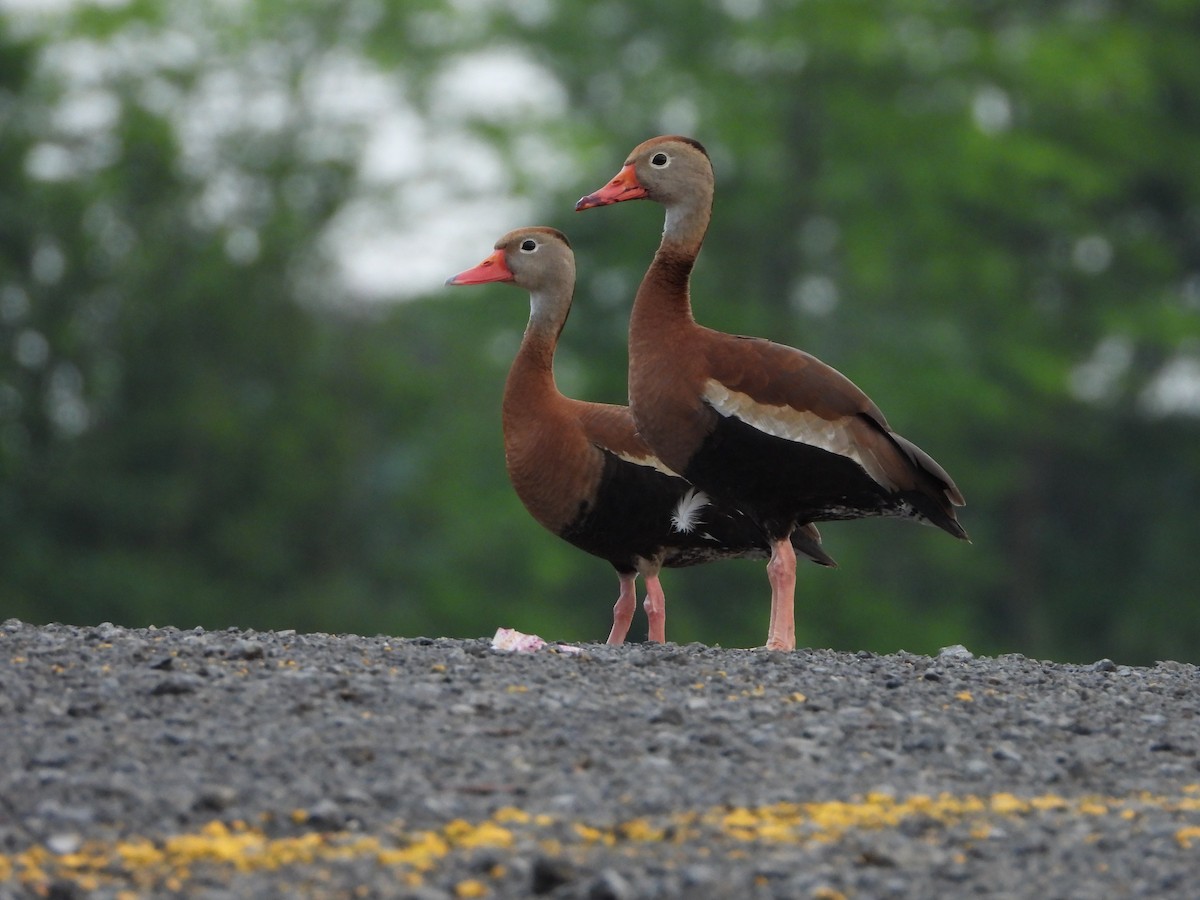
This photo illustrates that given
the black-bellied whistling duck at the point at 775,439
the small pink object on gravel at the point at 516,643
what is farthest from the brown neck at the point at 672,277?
the small pink object on gravel at the point at 516,643

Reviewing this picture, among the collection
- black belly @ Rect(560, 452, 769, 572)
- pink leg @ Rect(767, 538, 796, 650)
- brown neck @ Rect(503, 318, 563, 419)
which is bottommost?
pink leg @ Rect(767, 538, 796, 650)

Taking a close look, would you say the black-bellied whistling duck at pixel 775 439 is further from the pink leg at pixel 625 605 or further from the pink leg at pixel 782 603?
the pink leg at pixel 625 605

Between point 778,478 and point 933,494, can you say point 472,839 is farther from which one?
point 933,494

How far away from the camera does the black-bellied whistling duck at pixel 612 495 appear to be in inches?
421

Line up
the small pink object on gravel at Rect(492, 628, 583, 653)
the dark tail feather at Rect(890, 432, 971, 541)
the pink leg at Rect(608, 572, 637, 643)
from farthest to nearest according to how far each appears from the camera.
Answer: the pink leg at Rect(608, 572, 637, 643)
the dark tail feather at Rect(890, 432, 971, 541)
the small pink object on gravel at Rect(492, 628, 583, 653)

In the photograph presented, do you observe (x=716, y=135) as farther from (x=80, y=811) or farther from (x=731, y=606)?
(x=80, y=811)

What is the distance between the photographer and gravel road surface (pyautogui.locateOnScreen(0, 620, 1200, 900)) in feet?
19.1

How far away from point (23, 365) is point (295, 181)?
259 inches

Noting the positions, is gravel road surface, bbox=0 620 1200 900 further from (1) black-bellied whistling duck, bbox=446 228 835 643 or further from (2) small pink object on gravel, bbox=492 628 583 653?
(1) black-bellied whistling duck, bbox=446 228 835 643

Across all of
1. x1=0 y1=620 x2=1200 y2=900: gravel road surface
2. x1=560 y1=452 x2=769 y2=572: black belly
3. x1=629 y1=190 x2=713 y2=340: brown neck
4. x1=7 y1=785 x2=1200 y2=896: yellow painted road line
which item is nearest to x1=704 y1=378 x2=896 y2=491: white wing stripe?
x1=629 y1=190 x2=713 y2=340: brown neck

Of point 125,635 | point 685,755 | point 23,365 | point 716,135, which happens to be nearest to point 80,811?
point 685,755

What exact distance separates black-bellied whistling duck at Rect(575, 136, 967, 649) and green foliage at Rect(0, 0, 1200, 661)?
56.9 feet

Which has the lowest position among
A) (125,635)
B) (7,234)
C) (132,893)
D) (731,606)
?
(132,893)

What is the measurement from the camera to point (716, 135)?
3191 cm
